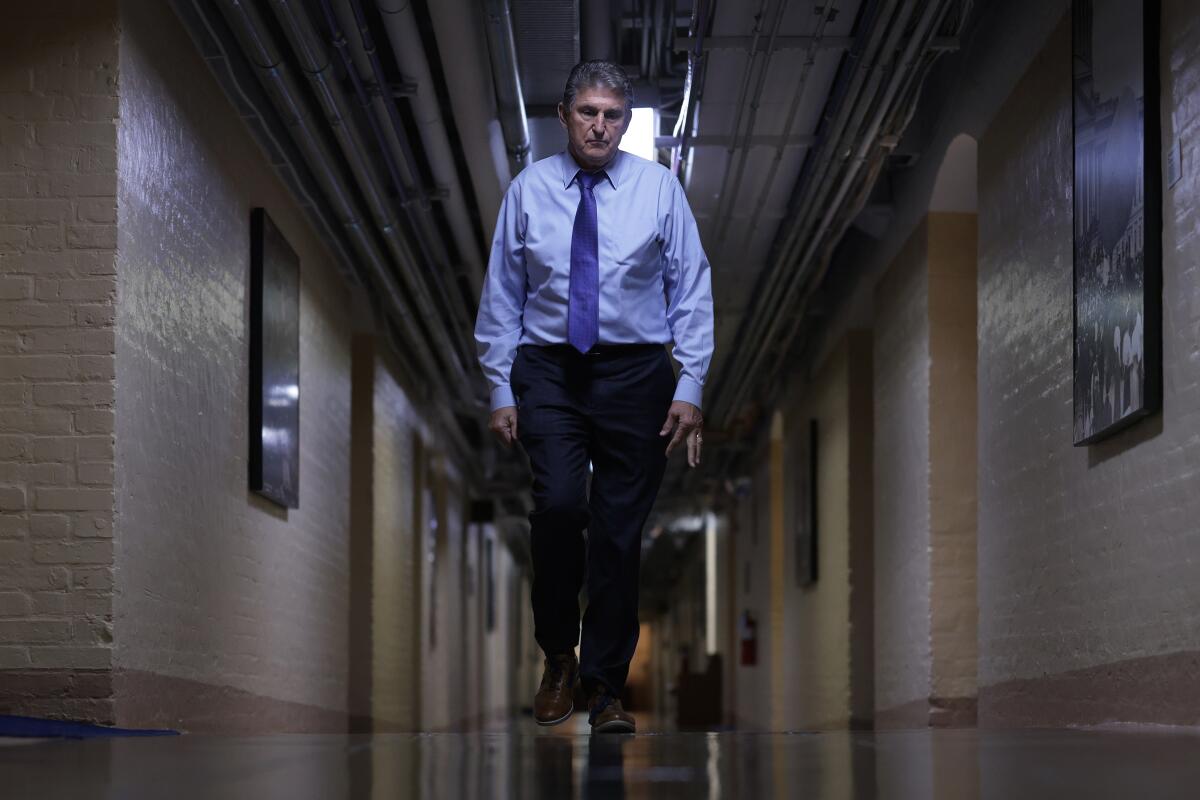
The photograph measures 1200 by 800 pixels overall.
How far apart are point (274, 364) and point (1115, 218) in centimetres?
379

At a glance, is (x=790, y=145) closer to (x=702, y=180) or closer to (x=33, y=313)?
(x=702, y=180)

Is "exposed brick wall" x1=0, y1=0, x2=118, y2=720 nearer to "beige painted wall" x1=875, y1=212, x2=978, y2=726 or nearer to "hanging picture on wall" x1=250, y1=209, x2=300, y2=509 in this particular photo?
"hanging picture on wall" x1=250, y1=209, x2=300, y2=509

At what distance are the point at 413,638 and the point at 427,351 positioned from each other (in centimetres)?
287

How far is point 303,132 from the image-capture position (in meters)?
6.57

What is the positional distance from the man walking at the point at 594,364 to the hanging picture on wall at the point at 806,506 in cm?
781

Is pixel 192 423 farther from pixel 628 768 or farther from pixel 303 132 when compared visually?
pixel 628 768

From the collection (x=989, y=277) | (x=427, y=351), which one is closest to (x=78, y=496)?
(x=989, y=277)

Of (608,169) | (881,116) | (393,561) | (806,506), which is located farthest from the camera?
(806,506)

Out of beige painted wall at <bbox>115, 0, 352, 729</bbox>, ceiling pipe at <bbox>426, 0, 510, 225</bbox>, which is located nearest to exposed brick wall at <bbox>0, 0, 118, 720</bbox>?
beige painted wall at <bbox>115, 0, 352, 729</bbox>

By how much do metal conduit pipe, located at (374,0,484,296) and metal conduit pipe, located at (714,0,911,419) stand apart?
1.75 metres

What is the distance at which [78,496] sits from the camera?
15.4 ft

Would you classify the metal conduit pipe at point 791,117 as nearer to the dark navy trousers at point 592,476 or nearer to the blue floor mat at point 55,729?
the dark navy trousers at point 592,476

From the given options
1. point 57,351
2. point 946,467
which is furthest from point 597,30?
point 57,351

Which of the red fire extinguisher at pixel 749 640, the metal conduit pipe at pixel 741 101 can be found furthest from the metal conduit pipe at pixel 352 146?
the red fire extinguisher at pixel 749 640
